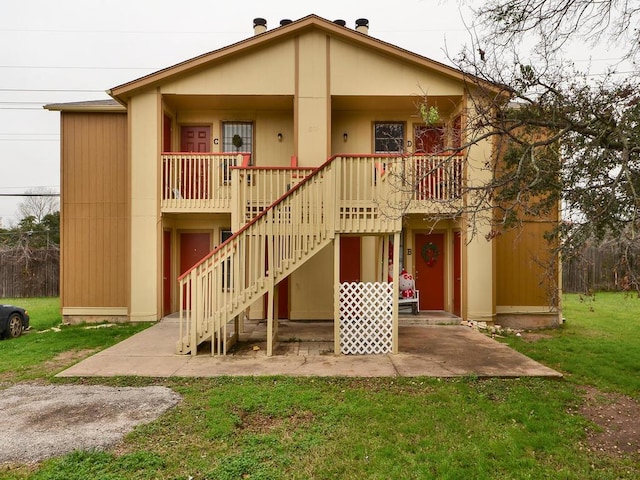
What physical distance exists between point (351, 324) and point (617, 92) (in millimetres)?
4959

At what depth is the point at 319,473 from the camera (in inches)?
136

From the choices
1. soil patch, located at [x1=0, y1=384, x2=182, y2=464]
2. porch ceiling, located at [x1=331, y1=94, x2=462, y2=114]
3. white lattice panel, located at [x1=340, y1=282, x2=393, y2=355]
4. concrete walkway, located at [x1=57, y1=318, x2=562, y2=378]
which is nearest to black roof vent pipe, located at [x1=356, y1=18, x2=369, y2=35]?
porch ceiling, located at [x1=331, y1=94, x2=462, y2=114]

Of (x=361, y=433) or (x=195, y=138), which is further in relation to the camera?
(x=195, y=138)

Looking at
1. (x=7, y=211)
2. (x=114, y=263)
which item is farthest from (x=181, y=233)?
(x=7, y=211)

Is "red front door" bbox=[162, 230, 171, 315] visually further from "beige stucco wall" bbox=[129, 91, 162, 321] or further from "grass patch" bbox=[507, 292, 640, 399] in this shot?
"grass patch" bbox=[507, 292, 640, 399]

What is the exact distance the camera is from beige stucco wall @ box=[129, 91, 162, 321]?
10.1 m

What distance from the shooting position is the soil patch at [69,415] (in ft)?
12.8

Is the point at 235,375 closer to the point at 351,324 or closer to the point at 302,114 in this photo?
the point at 351,324

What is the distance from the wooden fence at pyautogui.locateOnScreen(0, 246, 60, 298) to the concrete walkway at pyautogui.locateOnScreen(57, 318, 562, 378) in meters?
12.7

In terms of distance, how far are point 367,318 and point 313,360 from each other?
47.0 inches

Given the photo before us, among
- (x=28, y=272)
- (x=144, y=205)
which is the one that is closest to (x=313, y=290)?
(x=144, y=205)

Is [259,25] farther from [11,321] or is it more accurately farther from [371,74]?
[11,321]

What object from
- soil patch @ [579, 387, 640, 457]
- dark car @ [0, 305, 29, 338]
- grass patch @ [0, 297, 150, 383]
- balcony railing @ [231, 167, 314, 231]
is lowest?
soil patch @ [579, 387, 640, 457]

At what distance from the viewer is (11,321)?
9.19 m
